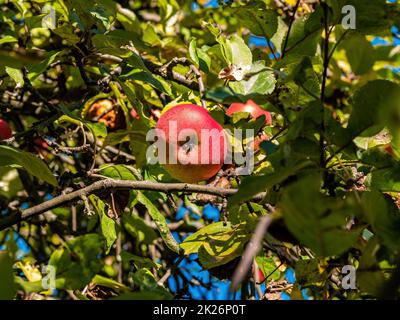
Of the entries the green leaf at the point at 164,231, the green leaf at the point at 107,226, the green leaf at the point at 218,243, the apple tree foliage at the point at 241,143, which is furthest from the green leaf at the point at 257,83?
the green leaf at the point at 107,226

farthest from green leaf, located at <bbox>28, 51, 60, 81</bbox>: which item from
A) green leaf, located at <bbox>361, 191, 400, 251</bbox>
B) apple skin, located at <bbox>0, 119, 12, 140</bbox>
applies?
green leaf, located at <bbox>361, 191, 400, 251</bbox>

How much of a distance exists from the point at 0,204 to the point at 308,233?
5.64ft

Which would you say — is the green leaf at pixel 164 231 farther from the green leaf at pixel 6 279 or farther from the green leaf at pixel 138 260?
the green leaf at pixel 6 279

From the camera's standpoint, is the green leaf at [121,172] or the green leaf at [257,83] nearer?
the green leaf at [257,83]

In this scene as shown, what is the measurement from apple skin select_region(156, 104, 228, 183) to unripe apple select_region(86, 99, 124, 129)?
0.71 m

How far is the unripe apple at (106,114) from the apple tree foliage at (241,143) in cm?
3

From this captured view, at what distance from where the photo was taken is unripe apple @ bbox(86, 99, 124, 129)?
2.15 meters

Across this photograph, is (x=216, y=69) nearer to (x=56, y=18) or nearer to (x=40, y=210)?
(x=56, y=18)

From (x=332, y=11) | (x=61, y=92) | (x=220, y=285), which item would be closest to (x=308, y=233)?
(x=332, y=11)

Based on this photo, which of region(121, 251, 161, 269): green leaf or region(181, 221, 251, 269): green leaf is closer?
region(181, 221, 251, 269): green leaf

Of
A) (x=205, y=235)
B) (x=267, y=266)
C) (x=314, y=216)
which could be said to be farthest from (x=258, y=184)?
(x=267, y=266)

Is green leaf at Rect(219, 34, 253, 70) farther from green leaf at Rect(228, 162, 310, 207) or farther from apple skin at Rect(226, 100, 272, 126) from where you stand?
green leaf at Rect(228, 162, 310, 207)

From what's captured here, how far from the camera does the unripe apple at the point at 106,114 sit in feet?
7.05

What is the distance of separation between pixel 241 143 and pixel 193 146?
0.37ft
